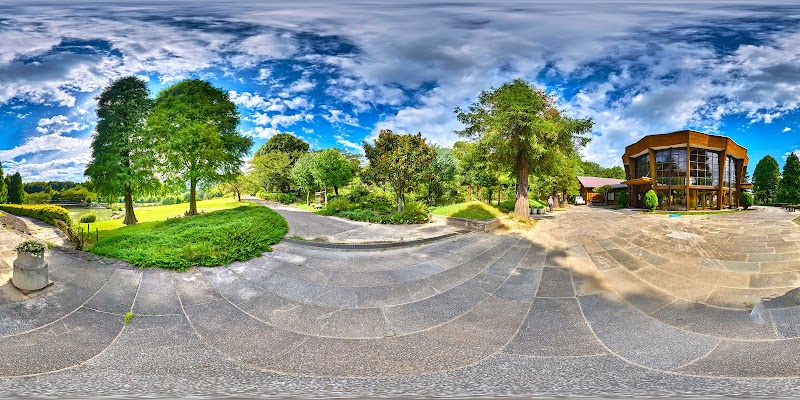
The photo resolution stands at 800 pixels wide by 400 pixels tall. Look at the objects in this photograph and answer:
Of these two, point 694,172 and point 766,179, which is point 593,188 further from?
point 694,172

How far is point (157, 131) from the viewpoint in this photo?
8422 millimetres

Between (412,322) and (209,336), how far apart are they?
1918 millimetres

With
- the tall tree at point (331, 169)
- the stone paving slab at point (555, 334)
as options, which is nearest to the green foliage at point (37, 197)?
the stone paving slab at point (555, 334)

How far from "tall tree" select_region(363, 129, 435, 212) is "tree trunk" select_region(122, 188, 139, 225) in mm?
8270

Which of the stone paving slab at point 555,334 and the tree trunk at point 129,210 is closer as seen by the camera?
the stone paving slab at point 555,334

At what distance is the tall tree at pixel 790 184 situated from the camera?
15258 mm

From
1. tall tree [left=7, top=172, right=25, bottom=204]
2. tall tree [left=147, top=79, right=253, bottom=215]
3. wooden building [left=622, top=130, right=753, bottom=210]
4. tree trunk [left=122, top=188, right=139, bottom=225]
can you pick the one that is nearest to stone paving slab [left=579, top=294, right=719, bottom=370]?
tall tree [left=7, top=172, right=25, bottom=204]

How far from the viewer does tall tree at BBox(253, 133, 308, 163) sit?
2344 cm

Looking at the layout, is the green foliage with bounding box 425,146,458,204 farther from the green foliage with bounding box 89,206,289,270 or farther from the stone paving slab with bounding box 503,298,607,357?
the stone paving slab with bounding box 503,298,607,357

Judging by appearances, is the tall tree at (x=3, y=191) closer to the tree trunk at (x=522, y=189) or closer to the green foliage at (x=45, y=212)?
the green foliage at (x=45, y=212)

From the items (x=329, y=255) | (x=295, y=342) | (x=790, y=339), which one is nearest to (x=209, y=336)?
(x=295, y=342)

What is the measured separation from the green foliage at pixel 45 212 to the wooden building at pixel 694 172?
926 inches

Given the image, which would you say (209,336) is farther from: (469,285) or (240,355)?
(469,285)

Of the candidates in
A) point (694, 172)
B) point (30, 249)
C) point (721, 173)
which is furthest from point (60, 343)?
point (721, 173)
